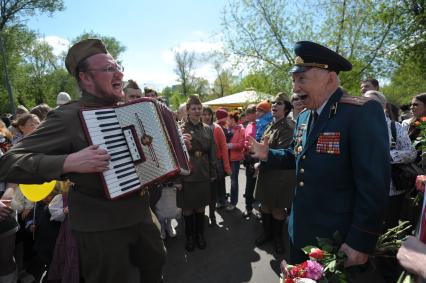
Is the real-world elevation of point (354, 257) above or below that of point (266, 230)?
above

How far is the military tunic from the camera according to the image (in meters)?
4.25

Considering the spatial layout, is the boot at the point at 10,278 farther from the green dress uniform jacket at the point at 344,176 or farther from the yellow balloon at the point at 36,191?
the green dress uniform jacket at the point at 344,176

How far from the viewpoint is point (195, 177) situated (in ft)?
14.0

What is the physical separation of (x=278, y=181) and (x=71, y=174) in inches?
113

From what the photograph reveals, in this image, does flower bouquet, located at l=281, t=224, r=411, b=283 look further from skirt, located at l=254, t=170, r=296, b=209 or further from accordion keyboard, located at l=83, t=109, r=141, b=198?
skirt, located at l=254, t=170, r=296, b=209

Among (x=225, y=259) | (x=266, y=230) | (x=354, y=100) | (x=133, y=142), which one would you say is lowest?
(x=225, y=259)

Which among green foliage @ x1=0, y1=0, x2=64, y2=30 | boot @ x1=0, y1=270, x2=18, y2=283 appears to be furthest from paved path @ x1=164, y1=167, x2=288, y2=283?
green foliage @ x1=0, y1=0, x2=64, y2=30

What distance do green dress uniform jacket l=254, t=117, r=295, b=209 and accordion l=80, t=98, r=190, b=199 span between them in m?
1.93

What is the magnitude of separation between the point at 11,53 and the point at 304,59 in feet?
85.3

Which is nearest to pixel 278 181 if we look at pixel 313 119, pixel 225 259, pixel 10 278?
pixel 225 259

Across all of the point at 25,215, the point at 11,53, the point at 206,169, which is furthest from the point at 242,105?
the point at 11,53

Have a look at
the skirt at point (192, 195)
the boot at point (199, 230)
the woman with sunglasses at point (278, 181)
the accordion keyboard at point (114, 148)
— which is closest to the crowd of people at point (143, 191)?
the accordion keyboard at point (114, 148)

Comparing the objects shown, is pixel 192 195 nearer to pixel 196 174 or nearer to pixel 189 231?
pixel 196 174

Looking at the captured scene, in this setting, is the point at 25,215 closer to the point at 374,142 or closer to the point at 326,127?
the point at 326,127
